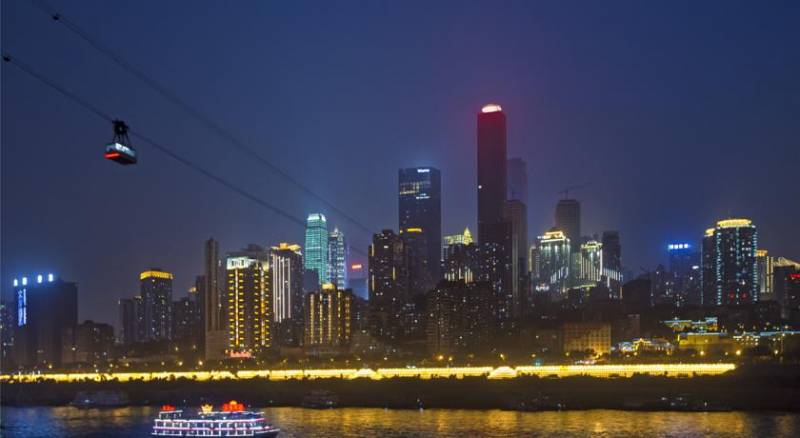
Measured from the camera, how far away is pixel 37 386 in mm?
125312

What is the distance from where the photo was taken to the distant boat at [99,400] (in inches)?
4033

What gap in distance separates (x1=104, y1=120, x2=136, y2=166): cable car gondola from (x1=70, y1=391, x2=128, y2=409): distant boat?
3182 inches

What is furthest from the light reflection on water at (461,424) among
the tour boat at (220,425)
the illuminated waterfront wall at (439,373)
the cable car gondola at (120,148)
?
the cable car gondola at (120,148)

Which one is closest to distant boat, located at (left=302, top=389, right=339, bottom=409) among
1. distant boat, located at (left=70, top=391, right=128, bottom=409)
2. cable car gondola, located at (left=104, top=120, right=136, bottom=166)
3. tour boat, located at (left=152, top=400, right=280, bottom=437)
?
distant boat, located at (left=70, top=391, right=128, bottom=409)

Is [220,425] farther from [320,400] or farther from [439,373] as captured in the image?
[439,373]

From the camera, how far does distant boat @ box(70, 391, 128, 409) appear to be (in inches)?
4033

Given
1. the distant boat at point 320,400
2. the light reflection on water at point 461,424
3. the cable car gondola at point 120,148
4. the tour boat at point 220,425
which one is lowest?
the distant boat at point 320,400

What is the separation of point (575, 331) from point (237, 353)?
60.5 meters

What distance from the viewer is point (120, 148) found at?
27.4m

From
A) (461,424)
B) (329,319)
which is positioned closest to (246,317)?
(329,319)

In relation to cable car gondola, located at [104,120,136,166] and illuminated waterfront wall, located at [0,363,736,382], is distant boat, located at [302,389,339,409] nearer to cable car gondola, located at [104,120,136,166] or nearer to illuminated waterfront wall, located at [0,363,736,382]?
illuminated waterfront wall, located at [0,363,736,382]

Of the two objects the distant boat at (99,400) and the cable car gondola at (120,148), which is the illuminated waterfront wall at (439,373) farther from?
the cable car gondola at (120,148)

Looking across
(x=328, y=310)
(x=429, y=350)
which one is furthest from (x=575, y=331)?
(x=328, y=310)

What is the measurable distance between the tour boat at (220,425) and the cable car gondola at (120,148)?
35236 mm
